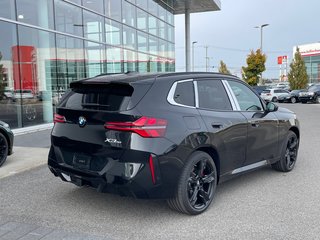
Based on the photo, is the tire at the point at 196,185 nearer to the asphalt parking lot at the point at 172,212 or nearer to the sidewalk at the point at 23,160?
the asphalt parking lot at the point at 172,212

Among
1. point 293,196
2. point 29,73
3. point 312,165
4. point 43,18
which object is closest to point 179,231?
point 293,196

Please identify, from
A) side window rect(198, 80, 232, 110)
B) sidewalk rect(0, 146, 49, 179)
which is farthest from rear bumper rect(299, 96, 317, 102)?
side window rect(198, 80, 232, 110)

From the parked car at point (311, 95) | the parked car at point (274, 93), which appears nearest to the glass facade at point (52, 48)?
the parked car at point (311, 95)

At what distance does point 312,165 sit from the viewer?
6.52 m

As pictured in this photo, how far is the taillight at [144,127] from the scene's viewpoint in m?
3.67

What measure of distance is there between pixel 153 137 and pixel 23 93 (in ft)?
31.6

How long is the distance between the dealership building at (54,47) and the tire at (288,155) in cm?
617

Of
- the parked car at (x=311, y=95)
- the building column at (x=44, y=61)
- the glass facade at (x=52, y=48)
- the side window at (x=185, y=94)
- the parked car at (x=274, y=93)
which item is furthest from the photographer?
the parked car at (x=274, y=93)

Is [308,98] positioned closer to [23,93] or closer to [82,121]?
[23,93]

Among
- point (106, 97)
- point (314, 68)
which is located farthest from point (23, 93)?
point (314, 68)

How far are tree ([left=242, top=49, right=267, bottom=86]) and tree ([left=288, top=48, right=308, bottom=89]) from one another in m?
3.45

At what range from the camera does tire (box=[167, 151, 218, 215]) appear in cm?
397

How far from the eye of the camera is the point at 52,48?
13.3 metres

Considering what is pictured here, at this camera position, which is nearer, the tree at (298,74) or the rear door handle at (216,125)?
the rear door handle at (216,125)
